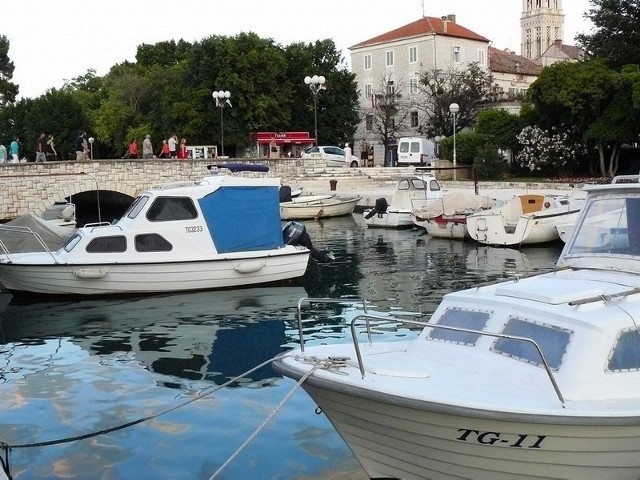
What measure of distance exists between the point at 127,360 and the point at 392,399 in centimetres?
783

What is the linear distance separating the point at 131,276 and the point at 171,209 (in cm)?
169

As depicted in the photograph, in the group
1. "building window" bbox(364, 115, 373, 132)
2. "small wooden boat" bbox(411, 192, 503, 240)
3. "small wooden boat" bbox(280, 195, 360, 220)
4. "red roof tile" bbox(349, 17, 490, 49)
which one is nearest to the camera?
"small wooden boat" bbox(411, 192, 503, 240)

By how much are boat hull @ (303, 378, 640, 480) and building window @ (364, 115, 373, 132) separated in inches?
2491

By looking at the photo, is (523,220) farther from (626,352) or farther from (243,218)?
(626,352)

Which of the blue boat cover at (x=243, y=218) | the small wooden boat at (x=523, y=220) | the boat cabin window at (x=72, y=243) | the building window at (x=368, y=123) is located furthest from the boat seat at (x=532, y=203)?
the building window at (x=368, y=123)

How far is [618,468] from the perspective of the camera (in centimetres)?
693

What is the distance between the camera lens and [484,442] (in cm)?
674

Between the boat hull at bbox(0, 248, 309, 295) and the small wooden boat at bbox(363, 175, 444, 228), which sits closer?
the boat hull at bbox(0, 248, 309, 295)

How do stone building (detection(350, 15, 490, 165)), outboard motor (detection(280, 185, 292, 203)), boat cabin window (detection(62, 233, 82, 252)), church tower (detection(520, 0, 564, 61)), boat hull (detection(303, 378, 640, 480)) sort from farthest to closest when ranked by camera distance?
church tower (detection(520, 0, 564, 61)) → stone building (detection(350, 15, 490, 165)) → outboard motor (detection(280, 185, 292, 203)) → boat cabin window (detection(62, 233, 82, 252)) → boat hull (detection(303, 378, 640, 480))

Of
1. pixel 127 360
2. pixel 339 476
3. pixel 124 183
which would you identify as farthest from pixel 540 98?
pixel 339 476

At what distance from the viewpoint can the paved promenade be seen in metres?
38.5

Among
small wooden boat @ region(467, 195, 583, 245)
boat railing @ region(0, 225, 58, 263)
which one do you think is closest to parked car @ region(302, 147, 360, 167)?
small wooden boat @ region(467, 195, 583, 245)

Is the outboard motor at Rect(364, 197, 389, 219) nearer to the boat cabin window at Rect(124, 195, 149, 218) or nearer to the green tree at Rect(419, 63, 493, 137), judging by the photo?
the boat cabin window at Rect(124, 195, 149, 218)

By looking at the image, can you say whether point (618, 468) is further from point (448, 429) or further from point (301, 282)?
point (301, 282)
